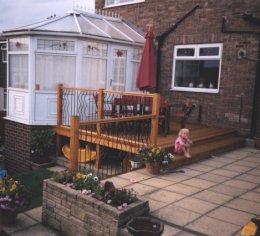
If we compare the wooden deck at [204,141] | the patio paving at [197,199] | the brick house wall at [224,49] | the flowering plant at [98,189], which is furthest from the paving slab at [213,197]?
the brick house wall at [224,49]

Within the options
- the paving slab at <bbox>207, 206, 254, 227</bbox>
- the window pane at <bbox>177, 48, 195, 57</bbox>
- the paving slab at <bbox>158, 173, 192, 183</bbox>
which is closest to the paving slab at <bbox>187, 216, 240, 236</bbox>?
the paving slab at <bbox>207, 206, 254, 227</bbox>

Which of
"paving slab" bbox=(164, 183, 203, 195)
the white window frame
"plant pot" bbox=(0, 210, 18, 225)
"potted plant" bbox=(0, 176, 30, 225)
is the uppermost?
the white window frame

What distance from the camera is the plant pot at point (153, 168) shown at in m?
5.78

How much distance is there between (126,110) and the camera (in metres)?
8.34

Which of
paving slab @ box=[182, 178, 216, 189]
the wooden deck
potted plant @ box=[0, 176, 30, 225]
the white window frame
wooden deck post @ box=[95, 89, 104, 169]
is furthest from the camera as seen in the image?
the white window frame

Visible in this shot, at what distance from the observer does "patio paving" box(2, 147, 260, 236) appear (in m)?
4.00

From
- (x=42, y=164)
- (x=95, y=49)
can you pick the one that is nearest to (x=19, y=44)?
(x=95, y=49)

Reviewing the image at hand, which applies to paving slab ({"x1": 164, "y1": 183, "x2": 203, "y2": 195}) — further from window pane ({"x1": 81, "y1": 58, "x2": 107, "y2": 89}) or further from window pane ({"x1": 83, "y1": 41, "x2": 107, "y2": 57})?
window pane ({"x1": 83, "y1": 41, "x2": 107, "y2": 57})

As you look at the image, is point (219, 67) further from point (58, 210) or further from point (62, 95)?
point (58, 210)

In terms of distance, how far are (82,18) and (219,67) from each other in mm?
4412

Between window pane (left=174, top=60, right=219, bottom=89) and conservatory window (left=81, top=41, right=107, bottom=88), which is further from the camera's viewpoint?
window pane (left=174, top=60, right=219, bottom=89)

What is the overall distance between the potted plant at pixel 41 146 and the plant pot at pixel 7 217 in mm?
4095

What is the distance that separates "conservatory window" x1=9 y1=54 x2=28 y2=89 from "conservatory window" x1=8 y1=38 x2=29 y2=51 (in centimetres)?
20

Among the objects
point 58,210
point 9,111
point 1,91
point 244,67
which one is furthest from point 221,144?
point 1,91
